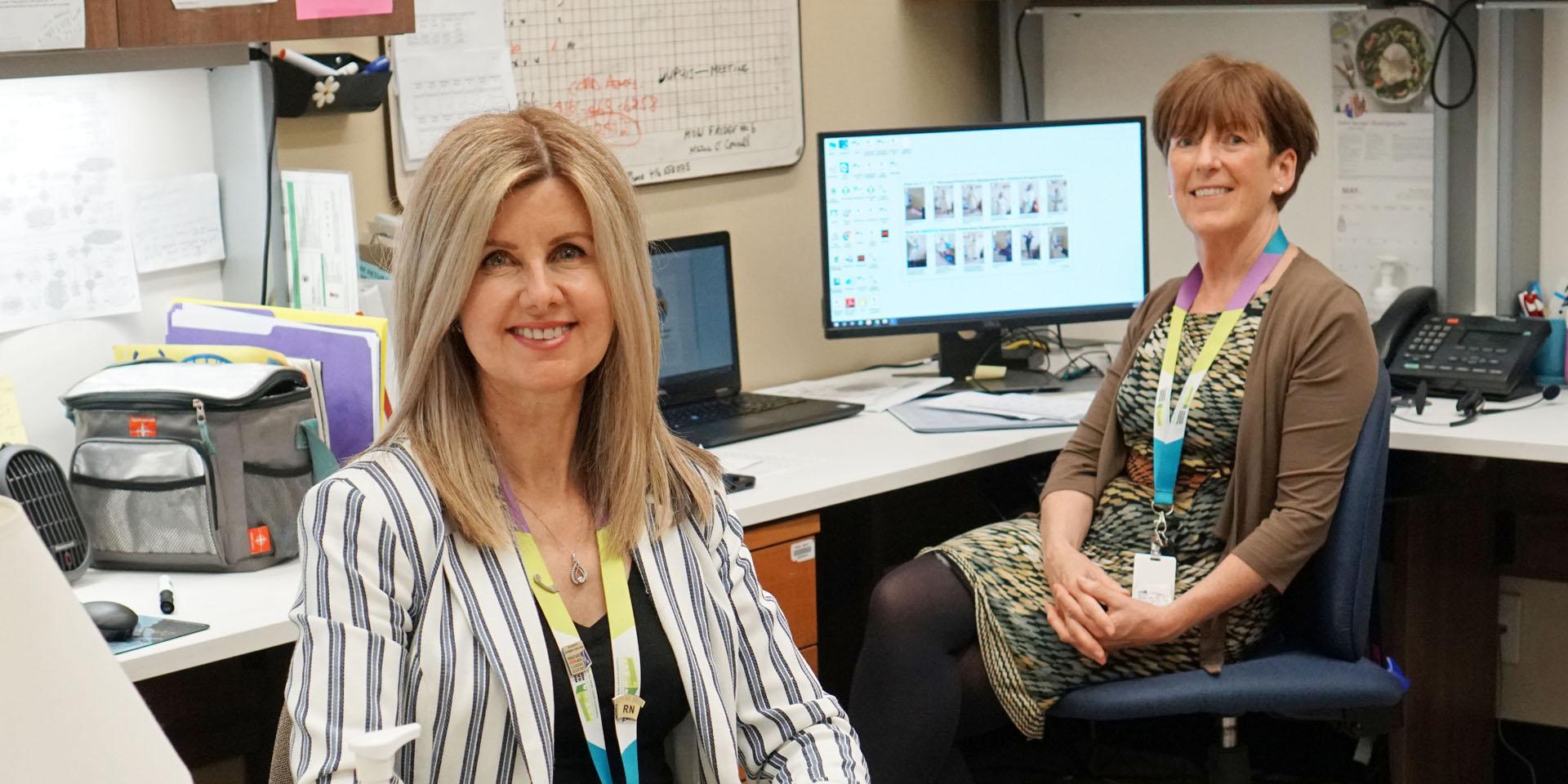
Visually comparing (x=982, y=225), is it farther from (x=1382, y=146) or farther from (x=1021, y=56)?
(x=1382, y=146)

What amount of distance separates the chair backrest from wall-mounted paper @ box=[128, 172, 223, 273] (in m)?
1.52

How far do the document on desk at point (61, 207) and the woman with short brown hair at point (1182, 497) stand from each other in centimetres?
110

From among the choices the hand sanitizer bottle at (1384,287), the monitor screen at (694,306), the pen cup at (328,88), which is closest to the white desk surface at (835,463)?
the monitor screen at (694,306)

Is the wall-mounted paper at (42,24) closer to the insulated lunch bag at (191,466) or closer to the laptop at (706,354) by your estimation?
the insulated lunch bag at (191,466)

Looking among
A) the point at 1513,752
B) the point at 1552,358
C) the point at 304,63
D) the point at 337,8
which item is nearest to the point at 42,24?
the point at 337,8

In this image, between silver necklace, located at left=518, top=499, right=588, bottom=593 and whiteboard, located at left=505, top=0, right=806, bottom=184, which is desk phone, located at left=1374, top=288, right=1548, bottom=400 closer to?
whiteboard, located at left=505, top=0, right=806, bottom=184

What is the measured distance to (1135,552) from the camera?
2350 millimetres

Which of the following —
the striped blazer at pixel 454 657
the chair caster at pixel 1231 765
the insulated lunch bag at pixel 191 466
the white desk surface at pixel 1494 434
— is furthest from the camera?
the white desk surface at pixel 1494 434

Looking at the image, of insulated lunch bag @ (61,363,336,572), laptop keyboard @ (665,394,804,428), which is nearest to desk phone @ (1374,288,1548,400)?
laptop keyboard @ (665,394,804,428)

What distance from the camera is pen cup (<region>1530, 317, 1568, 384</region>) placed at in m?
2.79

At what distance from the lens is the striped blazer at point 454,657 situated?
54.1 inches

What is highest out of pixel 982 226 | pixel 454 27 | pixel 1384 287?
pixel 454 27

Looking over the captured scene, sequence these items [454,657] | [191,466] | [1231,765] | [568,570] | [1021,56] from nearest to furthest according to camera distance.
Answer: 1. [454,657]
2. [568,570]
3. [191,466]
4. [1231,765]
5. [1021,56]

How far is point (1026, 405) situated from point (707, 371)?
1.74ft
